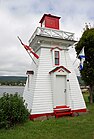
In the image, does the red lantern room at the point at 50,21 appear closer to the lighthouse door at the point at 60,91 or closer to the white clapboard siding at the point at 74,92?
the white clapboard siding at the point at 74,92

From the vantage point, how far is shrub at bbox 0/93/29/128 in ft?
26.3

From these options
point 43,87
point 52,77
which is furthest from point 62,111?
point 52,77

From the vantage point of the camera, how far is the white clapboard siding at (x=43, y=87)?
33.5 feet

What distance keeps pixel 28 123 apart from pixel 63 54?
5.83m

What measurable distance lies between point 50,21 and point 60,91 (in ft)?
18.4

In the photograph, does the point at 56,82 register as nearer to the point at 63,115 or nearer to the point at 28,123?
the point at 63,115

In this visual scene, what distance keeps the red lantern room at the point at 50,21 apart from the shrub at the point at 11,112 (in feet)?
21.2

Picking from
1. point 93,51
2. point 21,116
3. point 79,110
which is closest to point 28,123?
point 21,116

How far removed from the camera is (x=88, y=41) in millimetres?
16281

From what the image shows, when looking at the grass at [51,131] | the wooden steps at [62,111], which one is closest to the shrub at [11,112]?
the grass at [51,131]

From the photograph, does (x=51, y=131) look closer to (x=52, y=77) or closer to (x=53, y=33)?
(x=52, y=77)

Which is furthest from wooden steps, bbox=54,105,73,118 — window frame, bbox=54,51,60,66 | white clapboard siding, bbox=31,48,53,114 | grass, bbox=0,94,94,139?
window frame, bbox=54,51,60,66

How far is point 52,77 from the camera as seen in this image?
36.2 feet

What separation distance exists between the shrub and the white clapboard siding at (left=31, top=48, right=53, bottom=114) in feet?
4.37
